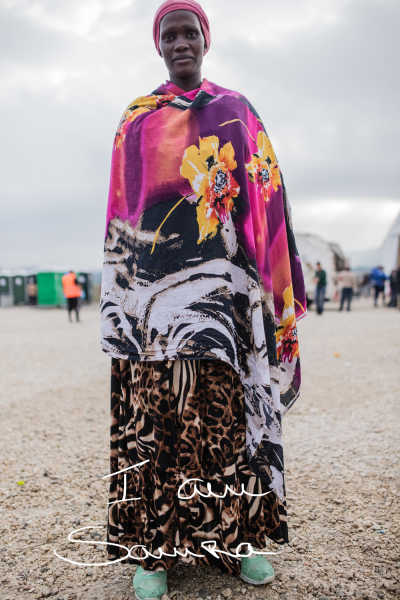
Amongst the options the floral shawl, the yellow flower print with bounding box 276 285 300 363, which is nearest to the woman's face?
the floral shawl

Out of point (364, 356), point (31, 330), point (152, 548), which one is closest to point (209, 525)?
point (152, 548)

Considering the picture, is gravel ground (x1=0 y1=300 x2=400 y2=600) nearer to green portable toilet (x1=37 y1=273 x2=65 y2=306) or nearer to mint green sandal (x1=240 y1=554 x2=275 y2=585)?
mint green sandal (x1=240 y1=554 x2=275 y2=585)

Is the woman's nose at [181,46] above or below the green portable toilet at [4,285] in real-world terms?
above

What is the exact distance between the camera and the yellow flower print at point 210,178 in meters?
1.64

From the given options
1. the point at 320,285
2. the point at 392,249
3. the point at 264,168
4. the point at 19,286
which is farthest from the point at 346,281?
the point at 19,286

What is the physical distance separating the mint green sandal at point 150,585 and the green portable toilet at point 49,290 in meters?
23.9

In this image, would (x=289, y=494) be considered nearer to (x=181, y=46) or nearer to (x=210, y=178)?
(x=210, y=178)

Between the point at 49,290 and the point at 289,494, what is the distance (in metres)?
23.8

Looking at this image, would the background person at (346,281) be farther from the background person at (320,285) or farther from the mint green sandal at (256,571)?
the mint green sandal at (256,571)

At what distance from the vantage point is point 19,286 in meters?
26.6

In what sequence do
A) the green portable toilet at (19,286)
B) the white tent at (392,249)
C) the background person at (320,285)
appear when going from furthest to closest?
the white tent at (392,249), the green portable toilet at (19,286), the background person at (320,285)

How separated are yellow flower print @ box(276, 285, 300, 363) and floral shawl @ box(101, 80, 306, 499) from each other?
15 centimetres

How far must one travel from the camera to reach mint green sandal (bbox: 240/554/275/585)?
1.77 metres

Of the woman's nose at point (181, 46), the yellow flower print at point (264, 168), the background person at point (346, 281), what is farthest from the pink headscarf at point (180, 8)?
the background person at point (346, 281)
